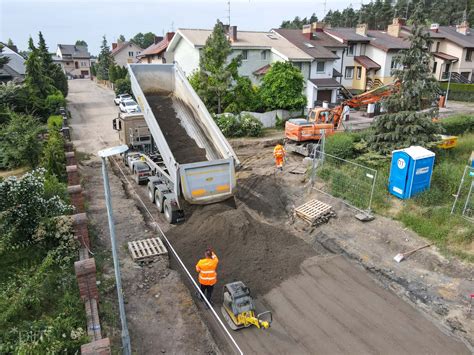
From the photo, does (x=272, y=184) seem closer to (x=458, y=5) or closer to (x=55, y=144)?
(x=55, y=144)

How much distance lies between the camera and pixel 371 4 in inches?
3814

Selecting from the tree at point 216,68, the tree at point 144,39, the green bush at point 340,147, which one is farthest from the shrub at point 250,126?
the tree at point 144,39

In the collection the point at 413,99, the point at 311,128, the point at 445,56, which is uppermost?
the point at 445,56

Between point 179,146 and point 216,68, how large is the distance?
41.9 feet

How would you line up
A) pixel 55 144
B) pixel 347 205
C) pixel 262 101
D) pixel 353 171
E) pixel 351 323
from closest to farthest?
pixel 351 323
pixel 347 205
pixel 353 171
pixel 55 144
pixel 262 101

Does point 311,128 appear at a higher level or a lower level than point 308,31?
lower

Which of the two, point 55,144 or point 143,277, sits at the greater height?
point 55,144

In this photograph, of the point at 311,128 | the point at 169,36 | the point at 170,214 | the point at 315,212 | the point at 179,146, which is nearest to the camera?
the point at 170,214

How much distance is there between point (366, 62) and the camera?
40750 millimetres

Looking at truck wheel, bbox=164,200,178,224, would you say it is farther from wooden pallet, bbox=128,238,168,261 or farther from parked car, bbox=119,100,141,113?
parked car, bbox=119,100,141,113

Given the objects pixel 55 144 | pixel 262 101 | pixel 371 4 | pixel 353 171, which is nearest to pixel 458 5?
pixel 371 4

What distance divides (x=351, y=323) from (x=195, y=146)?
8.45 metres

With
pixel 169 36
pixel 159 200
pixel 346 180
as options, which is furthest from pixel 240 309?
pixel 169 36

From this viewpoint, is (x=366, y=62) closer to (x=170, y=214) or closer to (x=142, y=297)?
(x=170, y=214)
